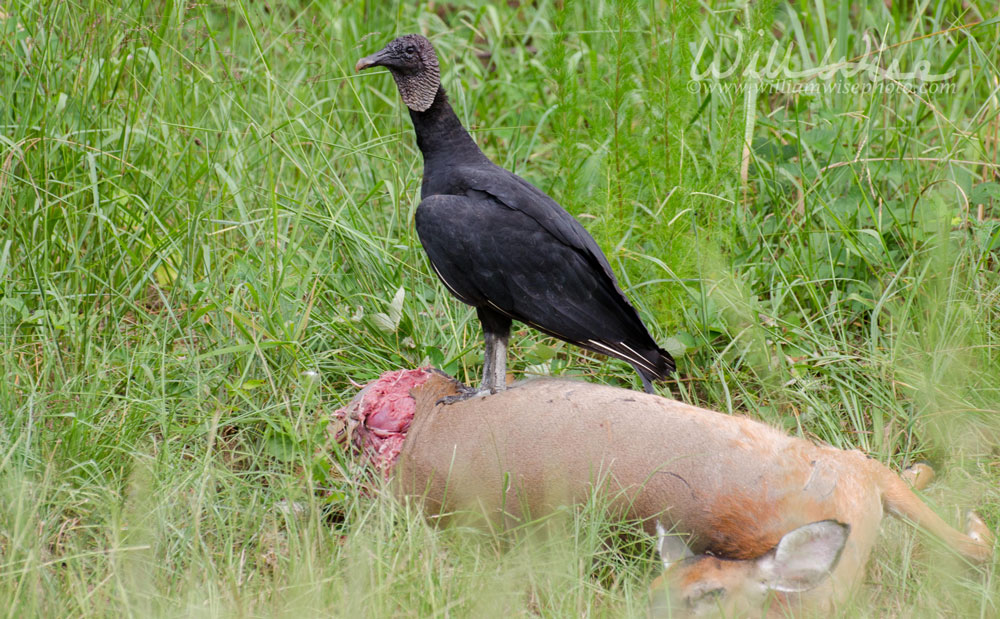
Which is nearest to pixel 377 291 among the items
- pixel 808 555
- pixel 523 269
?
pixel 523 269

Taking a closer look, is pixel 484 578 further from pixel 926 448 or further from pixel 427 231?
pixel 926 448

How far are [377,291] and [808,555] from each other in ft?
6.84

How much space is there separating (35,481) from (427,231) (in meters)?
1.38

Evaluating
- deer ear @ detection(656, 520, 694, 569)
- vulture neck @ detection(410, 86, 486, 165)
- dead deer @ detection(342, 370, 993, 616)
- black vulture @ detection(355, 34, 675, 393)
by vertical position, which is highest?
vulture neck @ detection(410, 86, 486, 165)

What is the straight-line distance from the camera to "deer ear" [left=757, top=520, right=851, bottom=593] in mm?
2422

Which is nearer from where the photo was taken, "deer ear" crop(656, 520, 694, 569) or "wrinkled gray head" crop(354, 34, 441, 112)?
"deer ear" crop(656, 520, 694, 569)

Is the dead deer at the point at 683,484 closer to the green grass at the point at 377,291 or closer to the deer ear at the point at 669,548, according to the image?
the deer ear at the point at 669,548

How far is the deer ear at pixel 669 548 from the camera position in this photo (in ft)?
8.54

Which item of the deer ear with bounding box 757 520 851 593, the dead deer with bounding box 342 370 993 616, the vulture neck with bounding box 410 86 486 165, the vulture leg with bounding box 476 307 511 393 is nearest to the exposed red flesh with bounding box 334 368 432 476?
the dead deer with bounding box 342 370 993 616

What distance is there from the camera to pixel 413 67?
3453 millimetres

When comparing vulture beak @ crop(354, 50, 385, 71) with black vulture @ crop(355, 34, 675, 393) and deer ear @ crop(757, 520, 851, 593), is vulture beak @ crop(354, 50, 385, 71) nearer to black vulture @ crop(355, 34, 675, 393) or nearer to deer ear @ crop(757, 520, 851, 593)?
black vulture @ crop(355, 34, 675, 393)

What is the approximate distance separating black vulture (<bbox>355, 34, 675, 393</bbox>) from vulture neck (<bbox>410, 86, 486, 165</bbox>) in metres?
0.12

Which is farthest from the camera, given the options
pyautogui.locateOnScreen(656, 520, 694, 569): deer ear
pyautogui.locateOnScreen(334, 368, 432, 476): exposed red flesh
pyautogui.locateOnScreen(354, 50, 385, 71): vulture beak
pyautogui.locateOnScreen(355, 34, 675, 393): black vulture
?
pyautogui.locateOnScreen(354, 50, 385, 71): vulture beak

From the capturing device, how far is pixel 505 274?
3246 millimetres
